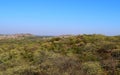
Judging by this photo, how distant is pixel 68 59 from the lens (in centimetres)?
1936

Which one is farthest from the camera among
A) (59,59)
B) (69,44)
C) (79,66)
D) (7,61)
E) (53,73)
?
(69,44)

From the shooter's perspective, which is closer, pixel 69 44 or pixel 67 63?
pixel 67 63

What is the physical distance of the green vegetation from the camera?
17.6 meters

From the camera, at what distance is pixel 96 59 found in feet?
68.3

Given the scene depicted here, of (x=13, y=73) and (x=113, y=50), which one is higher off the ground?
(x=113, y=50)

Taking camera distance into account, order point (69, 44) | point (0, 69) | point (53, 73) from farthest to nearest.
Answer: point (69, 44) → point (0, 69) → point (53, 73)

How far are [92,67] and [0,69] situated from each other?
763 centimetres

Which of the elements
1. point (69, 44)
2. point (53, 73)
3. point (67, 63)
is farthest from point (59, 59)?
point (69, 44)

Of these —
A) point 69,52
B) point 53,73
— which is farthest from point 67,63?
point 69,52

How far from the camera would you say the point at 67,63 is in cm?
1866

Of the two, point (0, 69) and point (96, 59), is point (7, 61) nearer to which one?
point (0, 69)

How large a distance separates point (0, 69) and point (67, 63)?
5705 mm

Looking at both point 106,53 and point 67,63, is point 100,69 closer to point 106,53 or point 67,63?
point 67,63

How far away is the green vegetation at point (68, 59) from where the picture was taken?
17.6 m
